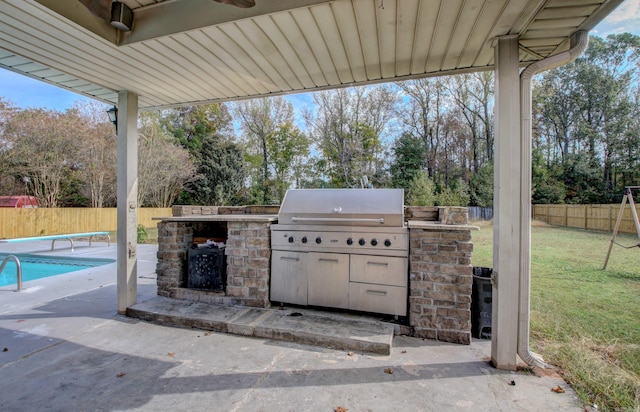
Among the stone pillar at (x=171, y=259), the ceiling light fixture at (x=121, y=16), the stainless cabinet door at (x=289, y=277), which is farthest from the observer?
the stone pillar at (x=171, y=259)

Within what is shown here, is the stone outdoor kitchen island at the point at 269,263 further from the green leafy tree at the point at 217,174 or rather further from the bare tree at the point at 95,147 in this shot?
the green leafy tree at the point at 217,174

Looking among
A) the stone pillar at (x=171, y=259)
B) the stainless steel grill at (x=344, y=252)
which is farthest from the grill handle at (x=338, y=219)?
the stone pillar at (x=171, y=259)

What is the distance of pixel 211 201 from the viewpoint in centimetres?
1831

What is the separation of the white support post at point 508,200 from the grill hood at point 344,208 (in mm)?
997

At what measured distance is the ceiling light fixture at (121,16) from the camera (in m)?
2.37

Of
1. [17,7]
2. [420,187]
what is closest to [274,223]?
[17,7]

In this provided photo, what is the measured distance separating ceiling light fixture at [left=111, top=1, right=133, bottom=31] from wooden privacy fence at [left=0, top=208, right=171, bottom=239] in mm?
9536

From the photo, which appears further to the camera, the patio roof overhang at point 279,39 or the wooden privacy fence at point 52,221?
the wooden privacy fence at point 52,221

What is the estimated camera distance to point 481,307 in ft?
9.95

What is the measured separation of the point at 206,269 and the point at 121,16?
9.05 feet

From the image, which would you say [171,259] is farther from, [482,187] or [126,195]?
[482,187]

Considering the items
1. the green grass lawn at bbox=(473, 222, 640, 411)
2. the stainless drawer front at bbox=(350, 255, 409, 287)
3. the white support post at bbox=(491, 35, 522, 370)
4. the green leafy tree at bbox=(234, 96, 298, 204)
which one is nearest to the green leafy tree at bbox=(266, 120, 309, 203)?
the green leafy tree at bbox=(234, 96, 298, 204)

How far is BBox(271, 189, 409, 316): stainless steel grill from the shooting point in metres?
3.17

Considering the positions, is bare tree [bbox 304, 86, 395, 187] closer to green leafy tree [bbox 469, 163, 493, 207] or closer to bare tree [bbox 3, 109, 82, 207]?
green leafy tree [bbox 469, 163, 493, 207]
